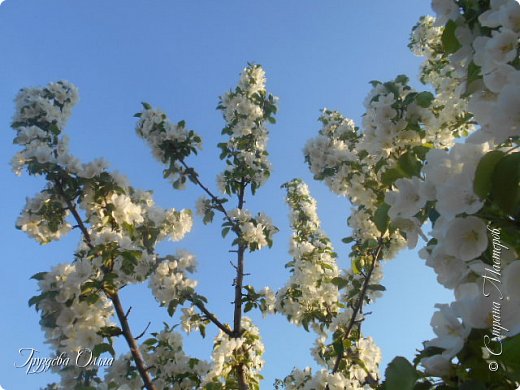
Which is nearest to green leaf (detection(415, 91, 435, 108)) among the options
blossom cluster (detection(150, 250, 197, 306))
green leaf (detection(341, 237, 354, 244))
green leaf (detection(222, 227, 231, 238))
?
green leaf (detection(341, 237, 354, 244))

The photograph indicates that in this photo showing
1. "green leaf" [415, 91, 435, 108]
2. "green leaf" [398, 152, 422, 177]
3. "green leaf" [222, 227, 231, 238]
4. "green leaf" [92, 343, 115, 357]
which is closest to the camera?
"green leaf" [398, 152, 422, 177]

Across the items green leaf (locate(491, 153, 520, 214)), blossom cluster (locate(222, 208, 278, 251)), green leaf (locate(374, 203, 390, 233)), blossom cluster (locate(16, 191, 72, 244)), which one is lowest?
green leaf (locate(491, 153, 520, 214))

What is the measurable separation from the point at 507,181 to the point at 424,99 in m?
2.11

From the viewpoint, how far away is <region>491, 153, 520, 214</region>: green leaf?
1118mm

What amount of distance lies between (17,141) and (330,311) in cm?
429

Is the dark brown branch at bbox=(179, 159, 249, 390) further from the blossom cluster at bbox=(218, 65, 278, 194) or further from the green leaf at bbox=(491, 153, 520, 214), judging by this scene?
the green leaf at bbox=(491, 153, 520, 214)

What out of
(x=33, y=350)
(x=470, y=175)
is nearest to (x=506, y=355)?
(x=470, y=175)

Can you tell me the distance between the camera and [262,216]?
5781 millimetres

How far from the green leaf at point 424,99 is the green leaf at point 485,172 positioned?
6.63ft

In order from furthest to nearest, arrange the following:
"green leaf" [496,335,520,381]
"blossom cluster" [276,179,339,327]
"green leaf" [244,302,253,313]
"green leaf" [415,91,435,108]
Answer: "blossom cluster" [276,179,339,327], "green leaf" [244,302,253,313], "green leaf" [415,91,435,108], "green leaf" [496,335,520,381]

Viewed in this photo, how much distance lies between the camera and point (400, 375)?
1.10 metres

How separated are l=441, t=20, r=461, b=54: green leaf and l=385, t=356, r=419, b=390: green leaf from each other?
1375mm

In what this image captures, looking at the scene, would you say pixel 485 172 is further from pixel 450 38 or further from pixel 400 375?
pixel 450 38

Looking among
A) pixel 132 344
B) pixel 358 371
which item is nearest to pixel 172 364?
pixel 132 344
